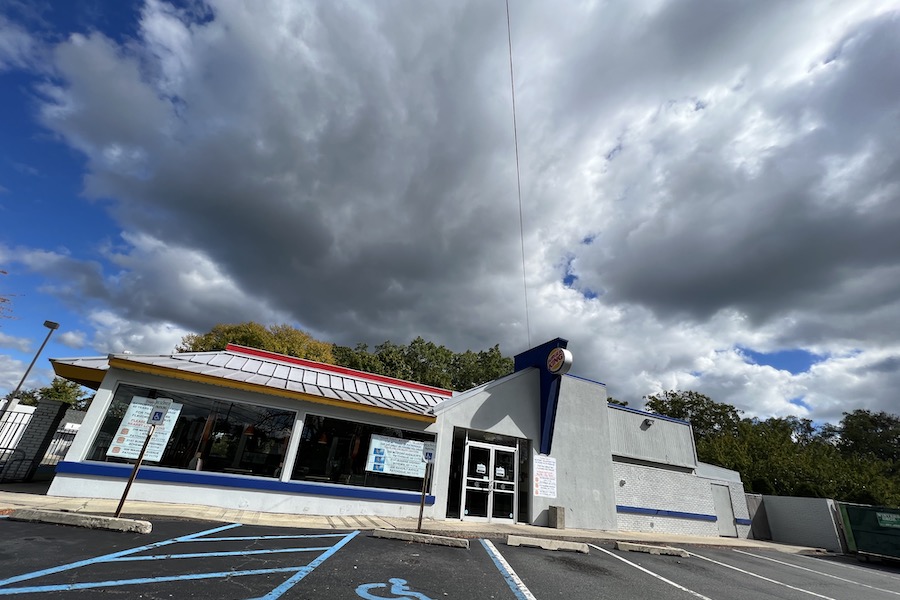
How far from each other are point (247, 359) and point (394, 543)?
7.77 meters

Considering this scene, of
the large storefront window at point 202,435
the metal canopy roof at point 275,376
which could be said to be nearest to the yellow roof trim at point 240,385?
the metal canopy roof at point 275,376

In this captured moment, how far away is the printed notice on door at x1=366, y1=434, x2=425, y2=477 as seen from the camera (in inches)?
429

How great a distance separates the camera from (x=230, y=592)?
386cm

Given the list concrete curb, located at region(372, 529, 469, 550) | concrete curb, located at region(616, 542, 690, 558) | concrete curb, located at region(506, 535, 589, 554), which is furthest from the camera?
concrete curb, located at region(616, 542, 690, 558)

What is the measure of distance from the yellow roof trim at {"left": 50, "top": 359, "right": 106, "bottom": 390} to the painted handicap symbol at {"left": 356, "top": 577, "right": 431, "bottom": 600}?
8.72m

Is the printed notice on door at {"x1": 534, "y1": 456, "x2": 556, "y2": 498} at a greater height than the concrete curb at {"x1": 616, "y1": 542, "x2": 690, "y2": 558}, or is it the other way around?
the printed notice on door at {"x1": 534, "y1": 456, "x2": 556, "y2": 498}

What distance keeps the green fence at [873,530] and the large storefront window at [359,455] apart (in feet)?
57.5

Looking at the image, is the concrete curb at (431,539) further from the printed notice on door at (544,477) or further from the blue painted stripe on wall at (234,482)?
the printed notice on door at (544,477)

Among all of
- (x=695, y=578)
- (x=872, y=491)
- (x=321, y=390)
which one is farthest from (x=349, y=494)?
(x=872, y=491)

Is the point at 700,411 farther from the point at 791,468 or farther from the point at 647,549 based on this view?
the point at 647,549

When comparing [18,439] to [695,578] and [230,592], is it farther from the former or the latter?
[695,578]

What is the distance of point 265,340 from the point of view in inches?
1292

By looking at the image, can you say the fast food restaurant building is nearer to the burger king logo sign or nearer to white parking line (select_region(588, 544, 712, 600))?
the burger king logo sign

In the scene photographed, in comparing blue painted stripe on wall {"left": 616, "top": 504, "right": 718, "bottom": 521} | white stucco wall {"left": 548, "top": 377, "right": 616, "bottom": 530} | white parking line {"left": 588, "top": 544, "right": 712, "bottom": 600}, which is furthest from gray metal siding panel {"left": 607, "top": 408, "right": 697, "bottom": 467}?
white parking line {"left": 588, "top": 544, "right": 712, "bottom": 600}
